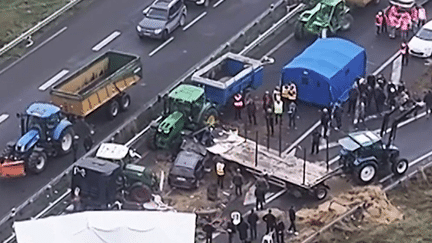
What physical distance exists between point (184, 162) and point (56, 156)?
256 inches

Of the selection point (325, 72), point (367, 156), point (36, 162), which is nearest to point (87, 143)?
point (36, 162)

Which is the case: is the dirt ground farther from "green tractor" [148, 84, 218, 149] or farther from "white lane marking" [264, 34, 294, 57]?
"white lane marking" [264, 34, 294, 57]

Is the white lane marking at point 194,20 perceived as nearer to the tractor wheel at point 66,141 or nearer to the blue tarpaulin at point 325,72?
the blue tarpaulin at point 325,72

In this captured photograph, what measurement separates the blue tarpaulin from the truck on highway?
7.72m

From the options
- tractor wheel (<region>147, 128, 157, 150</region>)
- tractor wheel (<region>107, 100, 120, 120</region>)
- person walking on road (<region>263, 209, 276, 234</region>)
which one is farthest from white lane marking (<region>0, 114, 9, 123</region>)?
person walking on road (<region>263, 209, 276, 234</region>)

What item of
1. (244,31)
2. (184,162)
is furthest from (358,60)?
(184,162)

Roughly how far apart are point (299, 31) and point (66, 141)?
53.5ft

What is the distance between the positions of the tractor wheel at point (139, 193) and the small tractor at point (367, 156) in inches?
344

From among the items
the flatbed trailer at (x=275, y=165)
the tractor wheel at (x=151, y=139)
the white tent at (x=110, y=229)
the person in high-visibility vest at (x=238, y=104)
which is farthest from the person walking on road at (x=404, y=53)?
the white tent at (x=110, y=229)

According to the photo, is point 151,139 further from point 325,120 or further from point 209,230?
point 209,230

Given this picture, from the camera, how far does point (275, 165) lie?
50.5m

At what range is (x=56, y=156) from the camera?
52406mm

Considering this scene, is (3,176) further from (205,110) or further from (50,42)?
(50,42)

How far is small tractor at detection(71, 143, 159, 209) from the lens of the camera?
47188 millimetres
